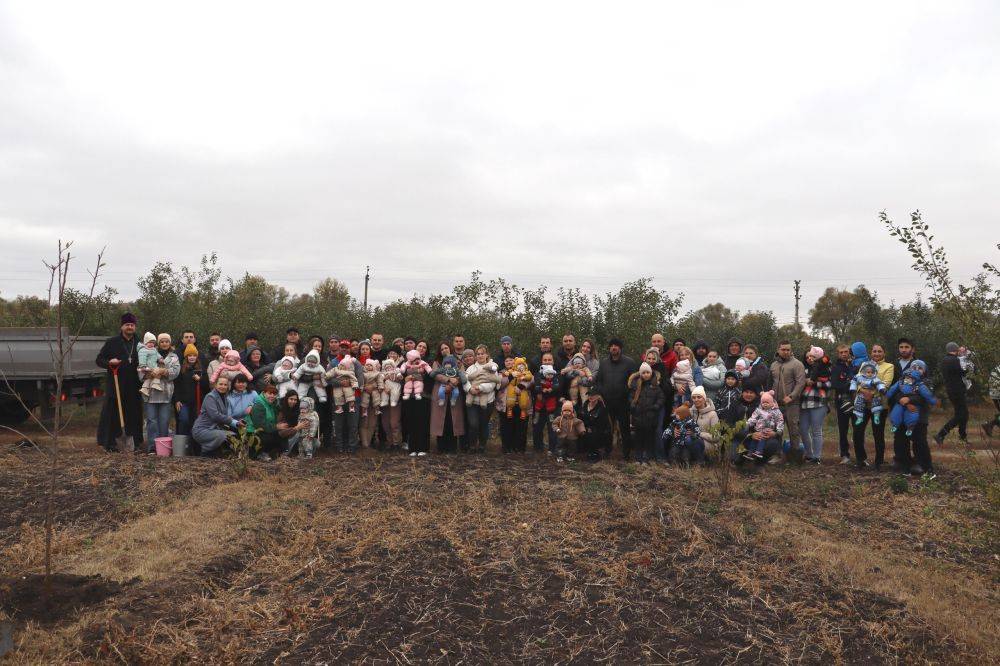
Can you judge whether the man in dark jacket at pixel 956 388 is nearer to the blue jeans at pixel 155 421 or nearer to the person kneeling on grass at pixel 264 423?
the person kneeling on grass at pixel 264 423

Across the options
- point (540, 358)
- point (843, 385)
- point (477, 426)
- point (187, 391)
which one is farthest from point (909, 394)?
point (187, 391)

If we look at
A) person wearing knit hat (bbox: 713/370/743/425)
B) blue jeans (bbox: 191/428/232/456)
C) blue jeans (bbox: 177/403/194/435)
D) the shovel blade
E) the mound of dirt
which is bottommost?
the mound of dirt

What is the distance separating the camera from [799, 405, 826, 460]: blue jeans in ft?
32.5

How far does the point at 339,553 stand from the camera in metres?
5.60

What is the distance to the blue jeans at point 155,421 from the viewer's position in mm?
9938

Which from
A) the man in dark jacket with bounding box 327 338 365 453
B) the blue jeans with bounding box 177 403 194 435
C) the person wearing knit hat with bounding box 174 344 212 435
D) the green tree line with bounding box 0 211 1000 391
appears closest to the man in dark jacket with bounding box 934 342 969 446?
the green tree line with bounding box 0 211 1000 391

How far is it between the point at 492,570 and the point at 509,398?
5.04 m

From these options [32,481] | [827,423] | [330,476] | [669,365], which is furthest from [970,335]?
[827,423]

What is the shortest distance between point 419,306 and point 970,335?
1308cm

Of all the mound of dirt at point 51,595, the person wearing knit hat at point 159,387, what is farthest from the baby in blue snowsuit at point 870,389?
the person wearing knit hat at point 159,387

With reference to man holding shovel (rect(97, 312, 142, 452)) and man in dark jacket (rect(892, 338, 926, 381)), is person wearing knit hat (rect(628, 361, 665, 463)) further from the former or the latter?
man holding shovel (rect(97, 312, 142, 452))

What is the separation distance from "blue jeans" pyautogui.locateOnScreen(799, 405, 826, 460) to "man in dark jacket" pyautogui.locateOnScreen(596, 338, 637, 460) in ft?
8.15

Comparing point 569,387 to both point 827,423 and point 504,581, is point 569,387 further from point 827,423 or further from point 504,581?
point 827,423

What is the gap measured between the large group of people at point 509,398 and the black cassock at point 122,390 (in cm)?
2
